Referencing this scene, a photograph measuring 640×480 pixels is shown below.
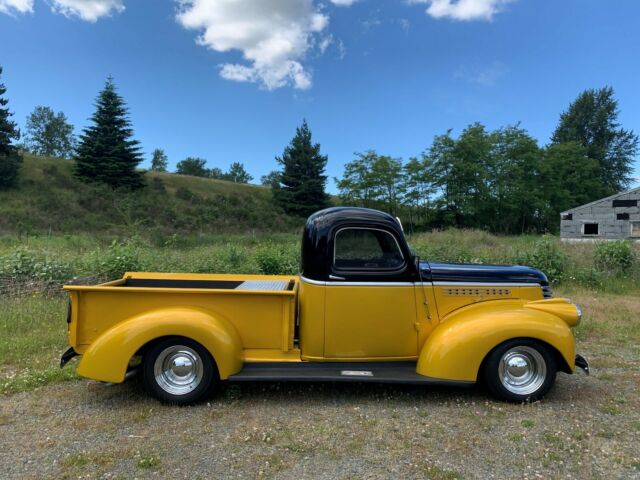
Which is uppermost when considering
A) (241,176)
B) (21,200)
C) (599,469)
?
(241,176)

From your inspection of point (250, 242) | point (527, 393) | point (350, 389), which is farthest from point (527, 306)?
point (250, 242)

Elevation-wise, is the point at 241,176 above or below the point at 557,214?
above

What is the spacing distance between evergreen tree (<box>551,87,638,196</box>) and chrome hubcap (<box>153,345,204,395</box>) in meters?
75.1

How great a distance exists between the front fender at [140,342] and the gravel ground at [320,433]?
430 millimetres

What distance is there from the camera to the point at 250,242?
37.2 metres

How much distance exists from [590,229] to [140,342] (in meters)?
34.5

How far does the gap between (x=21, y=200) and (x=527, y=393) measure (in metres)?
46.8

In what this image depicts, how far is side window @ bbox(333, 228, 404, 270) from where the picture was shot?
462cm

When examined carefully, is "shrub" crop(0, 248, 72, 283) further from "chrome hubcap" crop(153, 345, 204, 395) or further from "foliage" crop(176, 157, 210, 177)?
"foliage" crop(176, 157, 210, 177)

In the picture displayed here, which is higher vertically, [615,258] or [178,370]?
[615,258]

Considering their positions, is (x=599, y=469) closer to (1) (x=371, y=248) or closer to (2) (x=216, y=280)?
(1) (x=371, y=248)

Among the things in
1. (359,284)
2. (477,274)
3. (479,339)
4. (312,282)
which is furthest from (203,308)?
(477,274)

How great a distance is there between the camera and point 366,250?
15.5 ft

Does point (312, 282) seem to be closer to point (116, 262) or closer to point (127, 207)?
point (116, 262)
